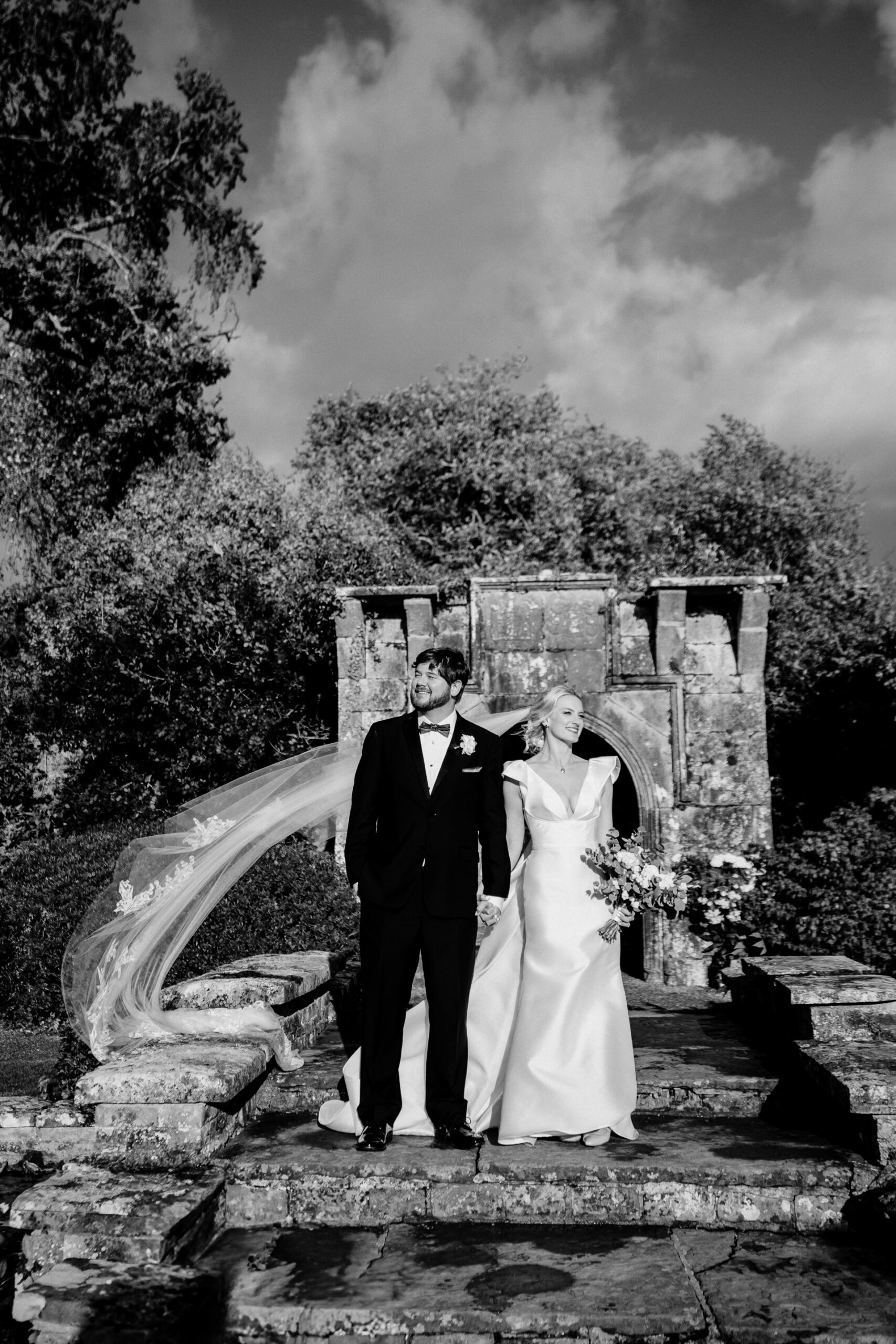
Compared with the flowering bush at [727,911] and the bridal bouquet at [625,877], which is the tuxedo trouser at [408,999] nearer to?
the bridal bouquet at [625,877]

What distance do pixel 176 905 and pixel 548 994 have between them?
6.23ft

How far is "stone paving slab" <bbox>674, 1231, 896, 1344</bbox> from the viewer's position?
2889mm

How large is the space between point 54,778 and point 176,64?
1129 centimetres

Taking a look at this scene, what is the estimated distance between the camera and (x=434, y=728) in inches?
183

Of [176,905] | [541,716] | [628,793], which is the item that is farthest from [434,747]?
[628,793]

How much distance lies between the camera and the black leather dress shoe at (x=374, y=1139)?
420cm

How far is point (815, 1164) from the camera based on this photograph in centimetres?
389

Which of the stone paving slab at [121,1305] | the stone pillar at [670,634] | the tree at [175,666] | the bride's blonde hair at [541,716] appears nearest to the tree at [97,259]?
the tree at [175,666]

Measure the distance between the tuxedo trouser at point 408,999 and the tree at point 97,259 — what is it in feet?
44.9

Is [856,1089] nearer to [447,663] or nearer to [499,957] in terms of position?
[499,957]

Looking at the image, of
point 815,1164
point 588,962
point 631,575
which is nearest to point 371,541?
point 631,575

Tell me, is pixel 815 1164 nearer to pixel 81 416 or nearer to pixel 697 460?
pixel 81 416

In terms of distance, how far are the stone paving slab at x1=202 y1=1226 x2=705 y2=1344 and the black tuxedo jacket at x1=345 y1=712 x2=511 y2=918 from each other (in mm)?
1266

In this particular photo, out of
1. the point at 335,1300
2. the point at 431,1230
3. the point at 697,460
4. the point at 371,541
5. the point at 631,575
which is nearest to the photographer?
the point at 335,1300
